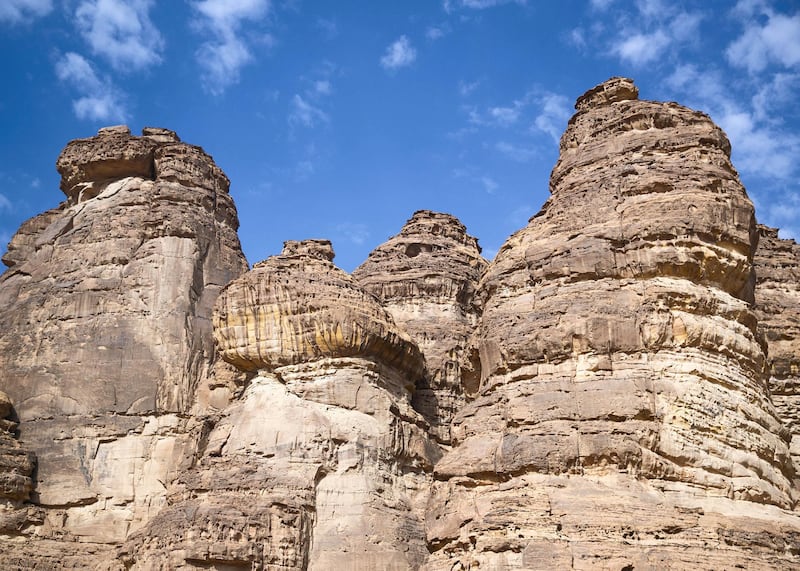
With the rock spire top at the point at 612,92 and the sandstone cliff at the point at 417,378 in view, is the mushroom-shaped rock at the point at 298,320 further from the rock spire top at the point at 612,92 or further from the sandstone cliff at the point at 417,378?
the rock spire top at the point at 612,92

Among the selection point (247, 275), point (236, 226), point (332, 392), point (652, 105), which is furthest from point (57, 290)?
point (652, 105)

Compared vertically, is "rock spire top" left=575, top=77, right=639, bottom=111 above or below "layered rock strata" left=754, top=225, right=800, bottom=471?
above

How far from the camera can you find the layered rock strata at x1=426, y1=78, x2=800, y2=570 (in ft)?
54.5

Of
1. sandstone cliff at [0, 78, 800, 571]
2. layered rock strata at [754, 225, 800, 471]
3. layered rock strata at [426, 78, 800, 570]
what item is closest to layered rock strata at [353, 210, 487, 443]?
sandstone cliff at [0, 78, 800, 571]

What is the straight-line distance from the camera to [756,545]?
52.4 ft

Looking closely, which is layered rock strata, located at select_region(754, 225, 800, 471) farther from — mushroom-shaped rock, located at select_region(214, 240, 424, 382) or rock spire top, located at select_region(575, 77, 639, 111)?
mushroom-shaped rock, located at select_region(214, 240, 424, 382)

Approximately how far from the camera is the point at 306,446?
79.0 feet

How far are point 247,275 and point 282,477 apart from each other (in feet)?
19.9

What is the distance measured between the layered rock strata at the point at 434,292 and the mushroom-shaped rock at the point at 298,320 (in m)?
4.39

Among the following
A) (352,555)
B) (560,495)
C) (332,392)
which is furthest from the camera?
(332,392)

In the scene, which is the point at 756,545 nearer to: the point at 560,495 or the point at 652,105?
the point at 560,495

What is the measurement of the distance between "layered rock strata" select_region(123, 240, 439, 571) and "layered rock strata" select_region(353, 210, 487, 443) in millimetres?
3029

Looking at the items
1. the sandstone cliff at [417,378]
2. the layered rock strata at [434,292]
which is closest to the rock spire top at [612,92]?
the sandstone cliff at [417,378]

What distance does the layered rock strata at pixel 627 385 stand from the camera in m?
16.6
